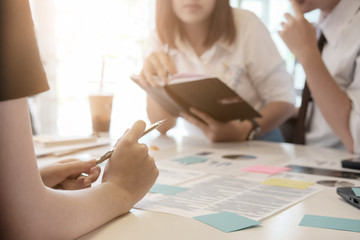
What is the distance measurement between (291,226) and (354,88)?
86cm

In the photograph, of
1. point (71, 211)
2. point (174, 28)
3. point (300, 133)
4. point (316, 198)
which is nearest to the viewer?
point (71, 211)

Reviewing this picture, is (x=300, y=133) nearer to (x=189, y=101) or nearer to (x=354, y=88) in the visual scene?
(x=354, y=88)

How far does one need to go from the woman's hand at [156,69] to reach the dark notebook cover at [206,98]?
0.09 feet

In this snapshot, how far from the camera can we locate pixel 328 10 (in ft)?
4.91

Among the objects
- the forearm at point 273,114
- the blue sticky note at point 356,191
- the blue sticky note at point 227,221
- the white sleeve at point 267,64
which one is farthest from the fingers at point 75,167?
the white sleeve at point 267,64

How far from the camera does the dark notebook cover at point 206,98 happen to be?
1260 millimetres

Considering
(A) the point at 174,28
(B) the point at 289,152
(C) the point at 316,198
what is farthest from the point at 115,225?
(A) the point at 174,28

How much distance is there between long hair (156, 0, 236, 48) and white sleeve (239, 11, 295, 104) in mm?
63

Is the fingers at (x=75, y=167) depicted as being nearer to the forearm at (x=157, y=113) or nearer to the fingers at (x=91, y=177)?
the fingers at (x=91, y=177)

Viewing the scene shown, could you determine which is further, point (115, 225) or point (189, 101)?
point (189, 101)

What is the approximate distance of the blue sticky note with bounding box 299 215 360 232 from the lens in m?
0.61

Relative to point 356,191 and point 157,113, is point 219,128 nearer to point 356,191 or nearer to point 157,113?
point 157,113

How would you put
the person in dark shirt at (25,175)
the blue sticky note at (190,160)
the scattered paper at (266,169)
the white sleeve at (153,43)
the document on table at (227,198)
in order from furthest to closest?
the white sleeve at (153,43) → the blue sticky note at (190,160) → the scattered paper at (266,169) → the document on table at (227,198) → the person in dark shirt at (25,175)

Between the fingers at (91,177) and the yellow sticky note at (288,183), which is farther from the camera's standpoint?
the yellow sticky note at (288,183)
